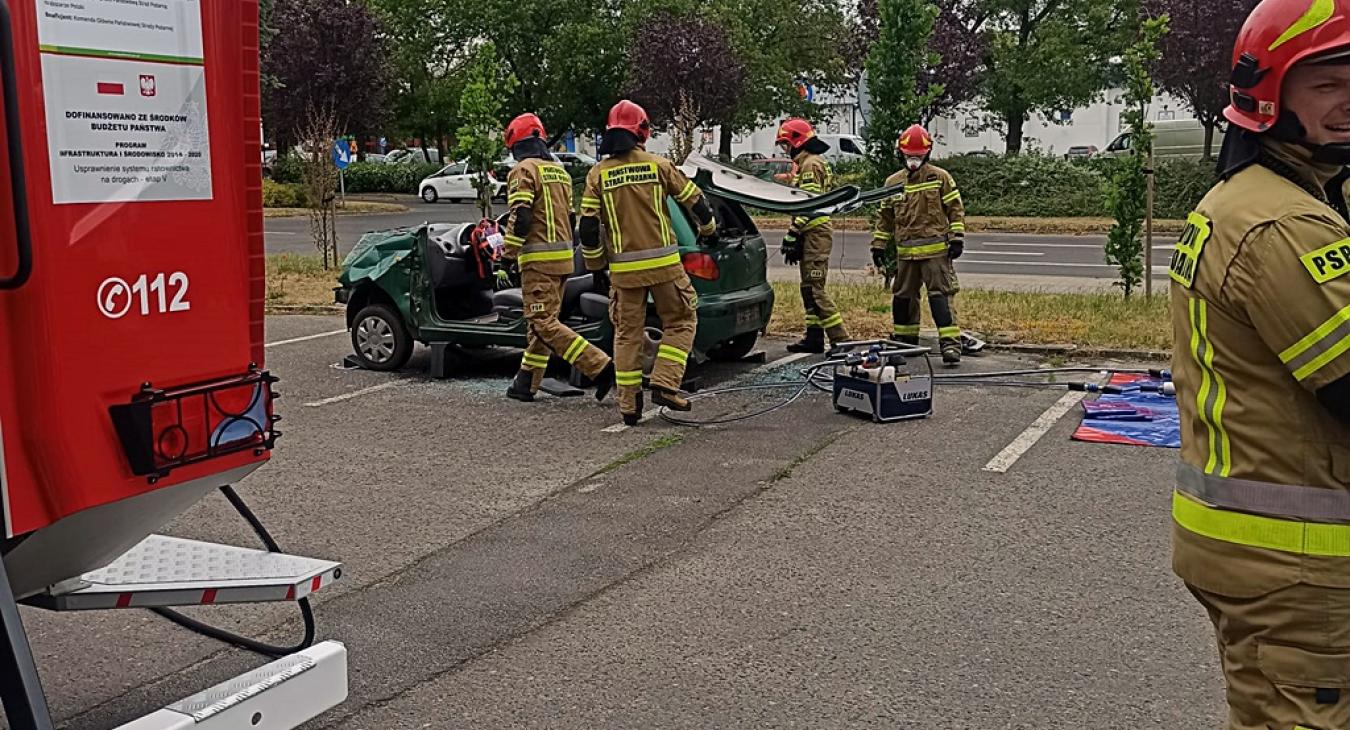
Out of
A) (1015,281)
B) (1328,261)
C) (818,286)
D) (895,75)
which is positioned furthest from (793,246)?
(1328,261)

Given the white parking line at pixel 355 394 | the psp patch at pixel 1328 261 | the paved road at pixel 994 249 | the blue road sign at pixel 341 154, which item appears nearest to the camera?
the psp patch at pixel 1328 261

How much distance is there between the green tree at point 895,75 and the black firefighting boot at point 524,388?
664 cm

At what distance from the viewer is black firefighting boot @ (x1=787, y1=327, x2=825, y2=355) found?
11.0 m

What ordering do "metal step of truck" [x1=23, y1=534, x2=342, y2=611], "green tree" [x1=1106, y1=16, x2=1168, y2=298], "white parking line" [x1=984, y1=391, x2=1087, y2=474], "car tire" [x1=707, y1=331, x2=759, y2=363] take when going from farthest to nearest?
"green tree" [x1=1106, y1=16, x2=1168, y2=298] < "car tire" [x1=707, y1=331, x2=759, y2=363] < "white parking line" [x1=984, y1=391, x2=1087, y2=474] < "metal step of truck" [x1=23, y1=534, x2=342, y2=611]

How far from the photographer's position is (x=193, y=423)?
347cm

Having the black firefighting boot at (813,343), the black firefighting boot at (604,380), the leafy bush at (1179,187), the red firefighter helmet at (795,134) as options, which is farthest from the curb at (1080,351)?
the leafy bush at (1179,187)

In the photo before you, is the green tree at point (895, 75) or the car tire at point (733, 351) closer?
the car tire at point (733, 351)

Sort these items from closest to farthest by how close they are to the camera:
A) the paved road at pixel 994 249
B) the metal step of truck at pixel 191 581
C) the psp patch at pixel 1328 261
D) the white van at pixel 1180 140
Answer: the psp patch at pixel 1328 261 → the metal step of truck at pixel 191 581 → the paved road at pixel 994 249 → the white van at pixel 1180 140

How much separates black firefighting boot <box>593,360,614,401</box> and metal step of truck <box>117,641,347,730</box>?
528 centimetres

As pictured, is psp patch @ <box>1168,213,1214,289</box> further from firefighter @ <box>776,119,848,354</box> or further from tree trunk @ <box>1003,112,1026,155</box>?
tree trunk @ <box>1003,112,1026,155</box>

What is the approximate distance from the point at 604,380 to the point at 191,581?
17.5ft

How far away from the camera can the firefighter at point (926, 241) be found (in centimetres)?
1030

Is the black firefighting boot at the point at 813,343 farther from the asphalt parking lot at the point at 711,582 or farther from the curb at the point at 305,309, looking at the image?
the curb at the point at 305,309

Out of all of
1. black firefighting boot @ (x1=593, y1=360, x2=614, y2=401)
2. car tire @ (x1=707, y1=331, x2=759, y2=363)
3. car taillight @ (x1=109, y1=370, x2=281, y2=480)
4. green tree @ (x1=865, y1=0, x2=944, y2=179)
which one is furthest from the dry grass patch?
car taillight @ (x1=109, y1=370, x2=281, y2=480)
